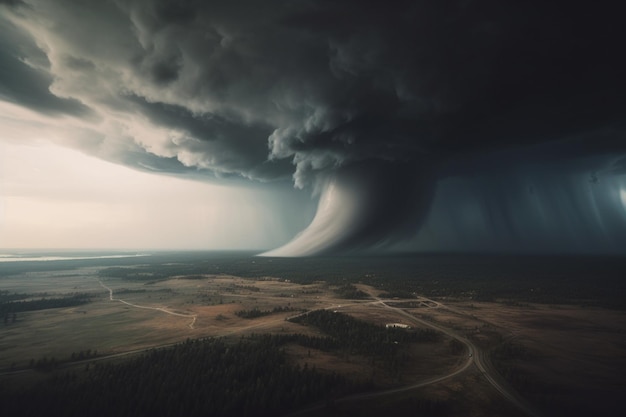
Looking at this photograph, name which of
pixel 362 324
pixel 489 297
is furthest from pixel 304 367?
pixel 489 297

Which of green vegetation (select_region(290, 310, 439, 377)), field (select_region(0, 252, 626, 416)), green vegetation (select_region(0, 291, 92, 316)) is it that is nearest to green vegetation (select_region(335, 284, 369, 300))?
field (select_region(0, 252, 626, 416))

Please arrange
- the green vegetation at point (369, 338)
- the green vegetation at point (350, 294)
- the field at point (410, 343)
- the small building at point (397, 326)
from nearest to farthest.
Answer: the field at point (410, 343) < the green vegetation at point (369, 338) < the small building at point (397, 326) < the green vegetation at point (350, 294)

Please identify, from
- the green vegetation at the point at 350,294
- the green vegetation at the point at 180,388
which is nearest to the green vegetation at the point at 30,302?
the green vegetation at the point at 180,388

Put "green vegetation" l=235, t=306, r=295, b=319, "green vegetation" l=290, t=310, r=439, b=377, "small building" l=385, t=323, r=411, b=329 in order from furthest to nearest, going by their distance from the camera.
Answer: "green vegetation" l=235, t=306, r=295, b=319
"small building" l=385, t=323, r=411, b=329
"green vegetation" l=290, t=310, r=439, b=377

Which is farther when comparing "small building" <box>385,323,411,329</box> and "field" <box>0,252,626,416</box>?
Answer: "small building" <box>385,323,411,329</box>

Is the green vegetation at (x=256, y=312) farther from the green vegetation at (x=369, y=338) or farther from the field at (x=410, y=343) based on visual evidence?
the green vegetation at (x=369, y=338)

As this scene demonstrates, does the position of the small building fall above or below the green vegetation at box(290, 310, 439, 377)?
above

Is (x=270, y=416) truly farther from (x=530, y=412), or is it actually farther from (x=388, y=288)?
(x=388, y=288)

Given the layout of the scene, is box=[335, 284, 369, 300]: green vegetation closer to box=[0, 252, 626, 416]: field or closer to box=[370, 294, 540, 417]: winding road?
box=[0, 252, 626, 416]: field
